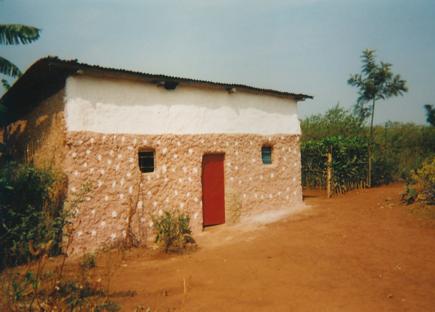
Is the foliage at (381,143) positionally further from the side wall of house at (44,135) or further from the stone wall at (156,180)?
the side wall of house at (44,135)

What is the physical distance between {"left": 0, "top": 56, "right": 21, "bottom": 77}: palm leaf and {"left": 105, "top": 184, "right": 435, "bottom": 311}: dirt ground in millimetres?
6466

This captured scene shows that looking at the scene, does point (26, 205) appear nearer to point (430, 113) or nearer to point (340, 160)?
point (340, 160)

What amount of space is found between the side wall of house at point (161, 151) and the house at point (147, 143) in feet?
0.08

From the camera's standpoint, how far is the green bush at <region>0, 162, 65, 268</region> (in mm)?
6600

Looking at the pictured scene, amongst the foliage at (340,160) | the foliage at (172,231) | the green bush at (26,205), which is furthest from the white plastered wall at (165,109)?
the foliage at (340,160)

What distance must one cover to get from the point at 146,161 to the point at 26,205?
2.86 metres

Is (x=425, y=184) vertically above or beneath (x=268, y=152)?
beneath

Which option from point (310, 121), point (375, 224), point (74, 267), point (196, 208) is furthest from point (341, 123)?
point (74, 267)

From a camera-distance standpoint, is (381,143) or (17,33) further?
(381,143)

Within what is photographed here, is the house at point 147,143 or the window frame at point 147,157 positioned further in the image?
the window frame at point 147,157

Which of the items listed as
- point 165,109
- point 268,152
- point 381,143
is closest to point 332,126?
point 381,143

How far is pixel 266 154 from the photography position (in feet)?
36.7

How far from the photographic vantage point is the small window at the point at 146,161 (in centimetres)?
834

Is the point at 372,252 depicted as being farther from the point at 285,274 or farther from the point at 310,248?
the point at 285,274
